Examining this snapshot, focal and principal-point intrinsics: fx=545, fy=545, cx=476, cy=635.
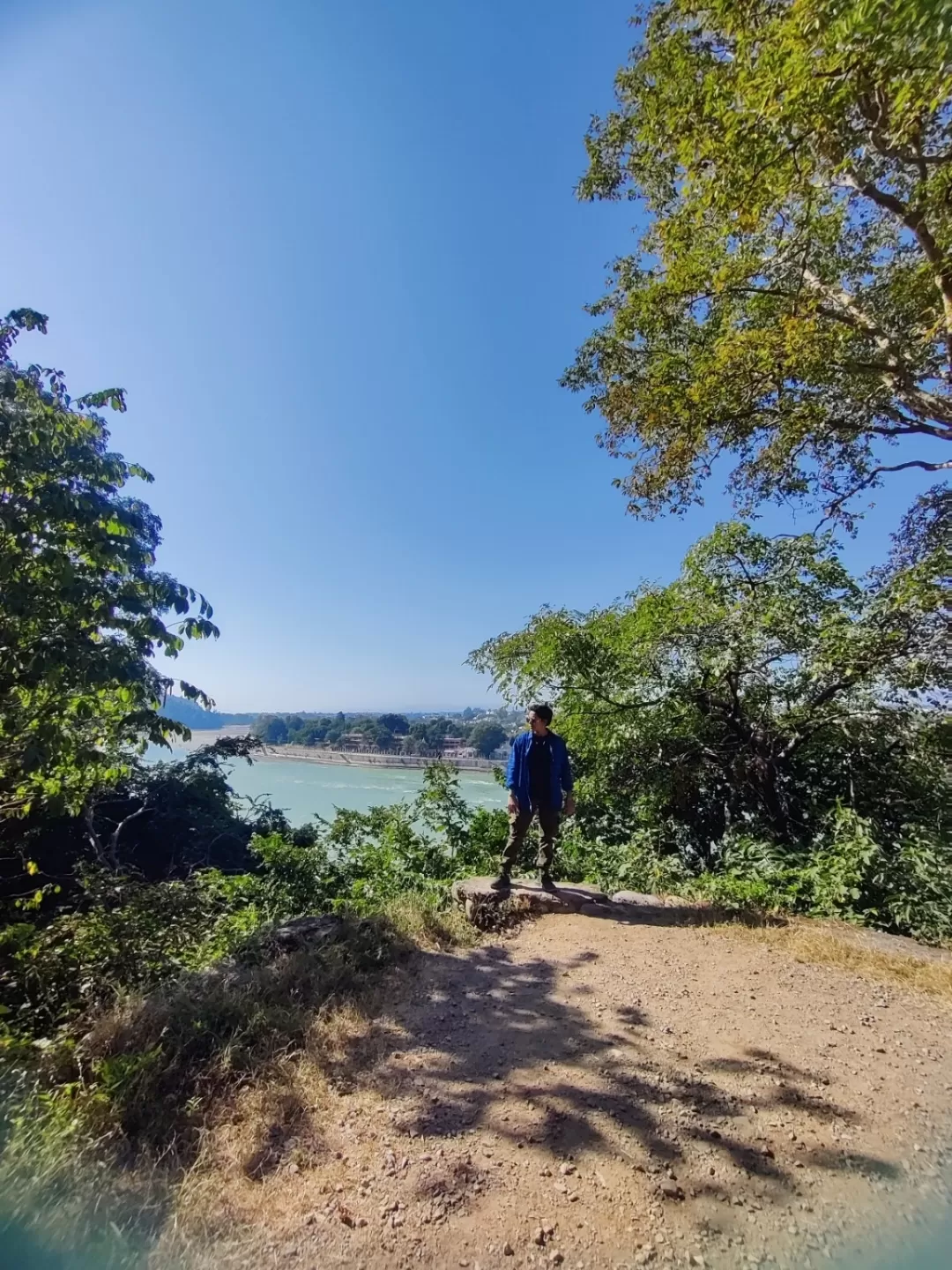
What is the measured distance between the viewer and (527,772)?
4.59 metres

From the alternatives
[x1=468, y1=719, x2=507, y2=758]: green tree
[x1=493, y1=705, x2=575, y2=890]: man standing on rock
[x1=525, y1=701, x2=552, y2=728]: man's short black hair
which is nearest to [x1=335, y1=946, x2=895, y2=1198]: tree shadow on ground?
[x1=493, y1=705, x2=575, y2=890]: man standing on rock

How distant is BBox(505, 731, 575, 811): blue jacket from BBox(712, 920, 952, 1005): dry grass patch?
4.84 feet

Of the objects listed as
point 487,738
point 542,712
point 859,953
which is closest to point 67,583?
point 542,712

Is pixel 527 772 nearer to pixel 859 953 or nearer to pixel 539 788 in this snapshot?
pixel 539 788

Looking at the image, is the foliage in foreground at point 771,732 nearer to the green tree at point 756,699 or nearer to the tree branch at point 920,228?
the green tree at point 756,699

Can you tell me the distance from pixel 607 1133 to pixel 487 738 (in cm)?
1221

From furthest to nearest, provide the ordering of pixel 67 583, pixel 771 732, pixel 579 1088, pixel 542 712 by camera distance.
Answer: pixel 771 732
pixel 542 712
pixel 67 583
pixel 579 1088

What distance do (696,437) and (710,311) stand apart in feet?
4.92

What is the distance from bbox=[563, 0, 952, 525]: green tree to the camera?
9.09ft

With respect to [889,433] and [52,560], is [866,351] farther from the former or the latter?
[52,560]

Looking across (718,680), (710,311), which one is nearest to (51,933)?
(718,680)

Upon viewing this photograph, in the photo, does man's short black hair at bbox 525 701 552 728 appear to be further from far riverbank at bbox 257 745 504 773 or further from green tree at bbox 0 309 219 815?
far riverbank at bbox 257 745 504 773

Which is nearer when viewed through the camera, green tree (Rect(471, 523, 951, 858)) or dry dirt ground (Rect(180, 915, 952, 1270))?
dry dirt ground (Rect(180, 915, 952, 1270))

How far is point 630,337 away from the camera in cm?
634
